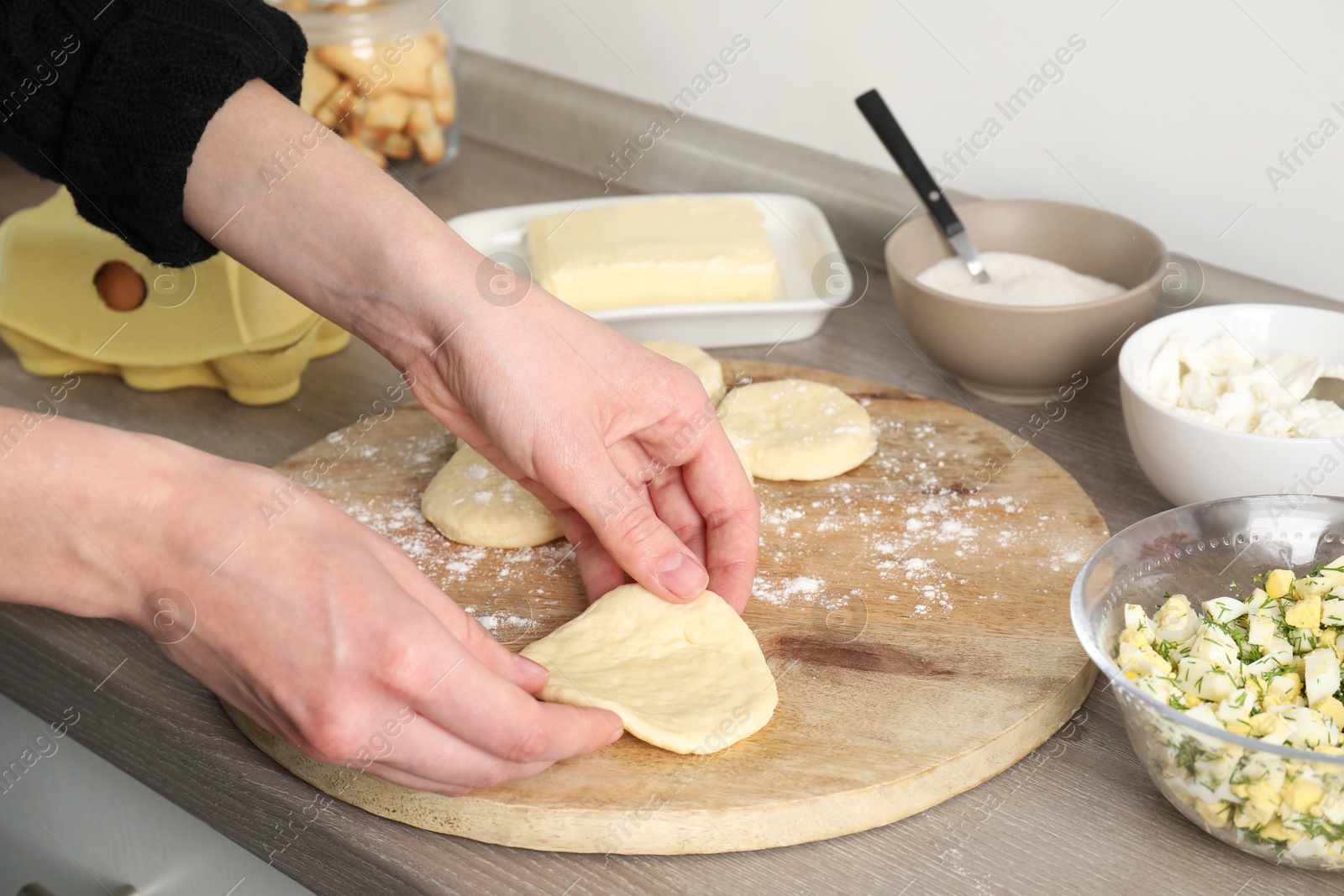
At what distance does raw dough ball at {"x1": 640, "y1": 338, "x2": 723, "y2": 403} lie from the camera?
1253 millimetres

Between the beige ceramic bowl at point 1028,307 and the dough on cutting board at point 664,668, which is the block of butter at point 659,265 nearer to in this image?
the beige ceramic bowl at point 1028,307

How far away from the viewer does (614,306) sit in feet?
4.61

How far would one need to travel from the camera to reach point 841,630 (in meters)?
0.96

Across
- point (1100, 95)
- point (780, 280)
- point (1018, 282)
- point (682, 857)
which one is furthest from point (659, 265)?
point (682, 857)

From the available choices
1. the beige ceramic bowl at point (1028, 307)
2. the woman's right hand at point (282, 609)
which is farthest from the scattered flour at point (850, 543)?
the woman's right hand at point (282, 609)

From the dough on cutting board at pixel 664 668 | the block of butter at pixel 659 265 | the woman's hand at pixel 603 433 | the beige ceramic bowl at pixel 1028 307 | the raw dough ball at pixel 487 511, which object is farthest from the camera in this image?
the block of butter at pixel 659 265

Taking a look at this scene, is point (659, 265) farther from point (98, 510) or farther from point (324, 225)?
point (98, 510)

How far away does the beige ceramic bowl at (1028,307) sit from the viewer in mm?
1170

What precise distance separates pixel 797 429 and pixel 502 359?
0.35 metres

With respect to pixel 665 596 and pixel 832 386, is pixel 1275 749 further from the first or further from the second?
pixel 832 386

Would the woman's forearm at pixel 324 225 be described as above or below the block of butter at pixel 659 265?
above

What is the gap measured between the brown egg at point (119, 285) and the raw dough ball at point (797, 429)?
2.29 feet

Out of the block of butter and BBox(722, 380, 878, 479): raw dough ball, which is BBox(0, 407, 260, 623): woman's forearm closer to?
BBox(722, 380, 878, 479): raw dough ball

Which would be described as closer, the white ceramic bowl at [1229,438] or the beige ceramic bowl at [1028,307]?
the white ceramic bowl at [1229,438]
